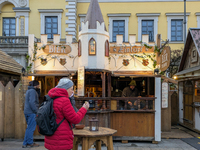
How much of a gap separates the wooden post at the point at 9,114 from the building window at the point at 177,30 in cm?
1603

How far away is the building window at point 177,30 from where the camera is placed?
66.8 feet

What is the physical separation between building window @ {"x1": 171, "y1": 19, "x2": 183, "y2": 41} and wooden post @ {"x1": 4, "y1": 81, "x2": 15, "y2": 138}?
52.6 feet

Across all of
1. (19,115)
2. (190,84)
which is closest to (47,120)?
(19,115)

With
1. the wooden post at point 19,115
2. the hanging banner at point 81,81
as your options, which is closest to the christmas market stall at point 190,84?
the hanging banner at point 81,81

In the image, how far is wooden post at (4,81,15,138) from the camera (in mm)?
8137

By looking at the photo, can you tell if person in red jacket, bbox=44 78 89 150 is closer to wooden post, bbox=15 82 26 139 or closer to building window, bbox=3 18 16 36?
wooden post, bbox=15 82 26 139

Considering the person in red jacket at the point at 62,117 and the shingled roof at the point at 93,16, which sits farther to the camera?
the shingled roof at the point at 93,16

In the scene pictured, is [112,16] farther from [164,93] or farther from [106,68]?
[106,68]

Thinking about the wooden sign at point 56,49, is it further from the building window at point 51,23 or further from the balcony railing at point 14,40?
the building window at point 51,23

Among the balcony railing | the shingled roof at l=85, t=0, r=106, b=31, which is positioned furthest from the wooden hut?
the balcony railing

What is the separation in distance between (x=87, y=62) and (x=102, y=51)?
64cm

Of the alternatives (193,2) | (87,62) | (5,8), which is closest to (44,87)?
(87,62)

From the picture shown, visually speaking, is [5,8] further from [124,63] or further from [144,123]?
[144,123]

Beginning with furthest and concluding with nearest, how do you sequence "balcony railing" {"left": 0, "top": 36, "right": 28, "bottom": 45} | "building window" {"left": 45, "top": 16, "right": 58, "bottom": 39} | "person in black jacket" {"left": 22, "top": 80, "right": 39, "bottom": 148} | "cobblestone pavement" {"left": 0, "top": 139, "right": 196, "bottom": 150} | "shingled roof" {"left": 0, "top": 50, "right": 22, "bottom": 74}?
"building window" {"left": 45, "top": 16, "right": 58, "bottom": 39} < "balcony railing" {"left": 0, "top": 36, "right": 28, "bottom": 45} < "shingled roof" {"left": 0, "top": 50, "right": 22, "bottom": 74} < "cobblestone pavement" {"left": 0, "top": 139, "right": 196, "bottom": 150} < "person in black jacket" {"left": 22, "top": 80, "right": 39, "bottom": 148}
